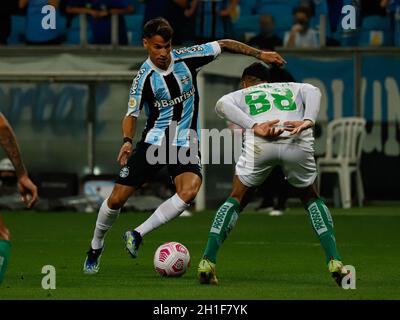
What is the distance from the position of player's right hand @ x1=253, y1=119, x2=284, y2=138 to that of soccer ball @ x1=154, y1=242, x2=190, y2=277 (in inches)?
62.8

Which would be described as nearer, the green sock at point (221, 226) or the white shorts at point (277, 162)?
the white shorts at point (277, 162)

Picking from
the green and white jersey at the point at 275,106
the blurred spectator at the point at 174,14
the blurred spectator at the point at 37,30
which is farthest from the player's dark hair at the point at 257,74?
the blurred spectator at the point at 37,30

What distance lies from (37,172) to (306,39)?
16.5 ft

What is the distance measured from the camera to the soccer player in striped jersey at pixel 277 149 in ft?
34.3

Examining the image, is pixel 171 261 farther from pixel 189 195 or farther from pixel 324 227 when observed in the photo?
pixel 324 227

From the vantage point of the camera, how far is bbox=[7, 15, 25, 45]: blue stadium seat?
917 inches

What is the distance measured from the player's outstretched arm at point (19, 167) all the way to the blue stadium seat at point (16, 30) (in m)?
15.5

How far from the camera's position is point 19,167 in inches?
313

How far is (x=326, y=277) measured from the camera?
11.3 meters

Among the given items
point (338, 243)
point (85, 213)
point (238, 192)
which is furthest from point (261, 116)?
point (85, 213)

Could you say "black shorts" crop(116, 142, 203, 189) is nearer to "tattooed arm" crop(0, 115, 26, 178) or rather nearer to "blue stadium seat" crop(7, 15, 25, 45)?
"tattooed arm" crop(0, 115, 26, 178)

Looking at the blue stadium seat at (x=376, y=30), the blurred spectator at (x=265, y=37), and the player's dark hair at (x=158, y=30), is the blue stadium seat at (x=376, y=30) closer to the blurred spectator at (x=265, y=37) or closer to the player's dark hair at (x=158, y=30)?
the blurred spectator at (x=265, y=37)

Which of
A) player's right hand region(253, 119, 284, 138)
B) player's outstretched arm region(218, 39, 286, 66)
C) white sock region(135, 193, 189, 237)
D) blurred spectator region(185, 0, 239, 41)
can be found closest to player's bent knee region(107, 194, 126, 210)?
white sock region(135, 193, 189, 237)

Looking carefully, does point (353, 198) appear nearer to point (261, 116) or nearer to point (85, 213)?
point (85, 213)
